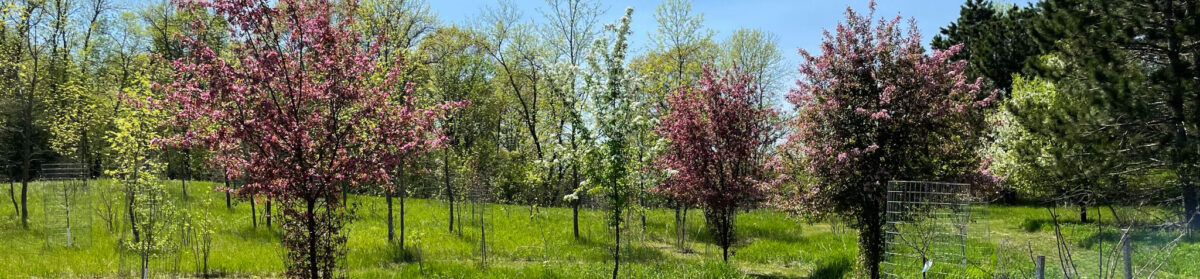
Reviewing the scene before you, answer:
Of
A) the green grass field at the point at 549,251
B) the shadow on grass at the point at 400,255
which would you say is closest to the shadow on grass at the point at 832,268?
the green grass field at the point at 549,251

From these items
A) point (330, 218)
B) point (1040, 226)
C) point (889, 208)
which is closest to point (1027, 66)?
point (1040, 226)

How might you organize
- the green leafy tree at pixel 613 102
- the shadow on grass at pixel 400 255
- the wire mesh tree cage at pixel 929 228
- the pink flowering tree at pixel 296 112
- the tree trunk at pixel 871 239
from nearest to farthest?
the pink flowering tree at pixel 296 112 < the wire mesh tree cage at pixel 929 228 < the green leafy tree at pixel 613 102 < the tree trunk at pixel 871 239 < the shadow on grass at pixel 400 255

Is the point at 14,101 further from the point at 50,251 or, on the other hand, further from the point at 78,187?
the point at 50,251

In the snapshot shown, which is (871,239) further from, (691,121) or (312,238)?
(312,238)

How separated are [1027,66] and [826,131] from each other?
625cm

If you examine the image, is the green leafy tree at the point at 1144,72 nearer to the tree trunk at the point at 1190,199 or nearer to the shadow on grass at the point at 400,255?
the tree trunk at the point at 1190,199

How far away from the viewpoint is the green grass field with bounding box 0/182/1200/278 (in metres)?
9.26

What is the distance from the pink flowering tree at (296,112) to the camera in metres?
5.48

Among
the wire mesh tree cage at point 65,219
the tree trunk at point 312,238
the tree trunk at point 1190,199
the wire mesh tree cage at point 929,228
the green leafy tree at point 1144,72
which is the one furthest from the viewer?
the wire mesh tree cage at point 65,219

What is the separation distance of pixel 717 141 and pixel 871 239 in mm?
2740

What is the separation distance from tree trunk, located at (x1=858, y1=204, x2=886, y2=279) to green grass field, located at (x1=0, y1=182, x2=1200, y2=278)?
57 centimetres

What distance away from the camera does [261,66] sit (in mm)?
5562

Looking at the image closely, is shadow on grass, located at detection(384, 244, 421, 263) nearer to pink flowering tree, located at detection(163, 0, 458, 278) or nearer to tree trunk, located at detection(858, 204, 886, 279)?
pink flowering tree, located at detection(163, 0, 458, 278)

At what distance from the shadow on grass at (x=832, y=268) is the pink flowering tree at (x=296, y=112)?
6.10m
